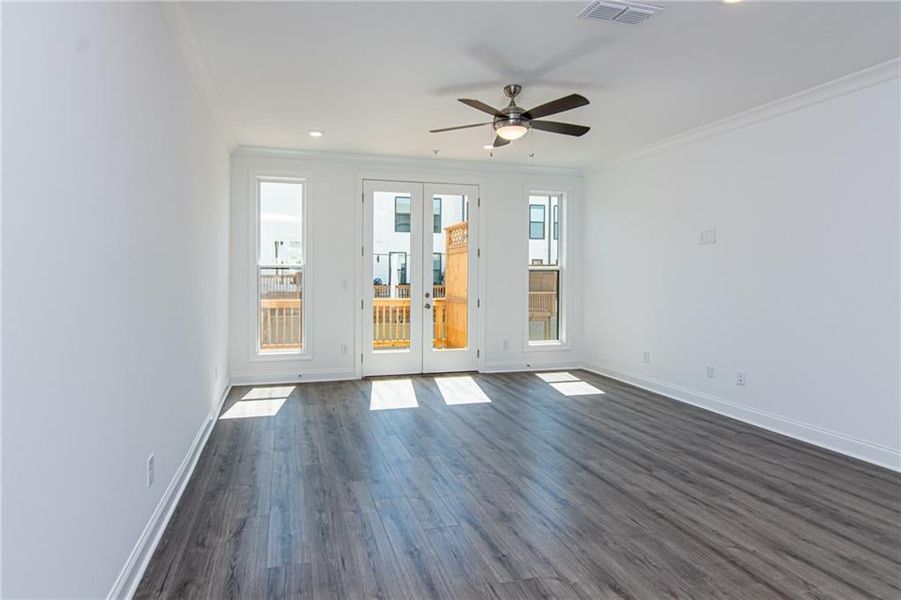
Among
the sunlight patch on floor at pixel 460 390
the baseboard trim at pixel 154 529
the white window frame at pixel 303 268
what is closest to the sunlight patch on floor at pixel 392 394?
the sunlight patch on floor at pixel 460 390

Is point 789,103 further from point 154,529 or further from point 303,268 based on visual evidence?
point 154,529

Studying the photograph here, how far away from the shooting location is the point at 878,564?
7.48ft

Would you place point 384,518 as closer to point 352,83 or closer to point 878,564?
point 878,564

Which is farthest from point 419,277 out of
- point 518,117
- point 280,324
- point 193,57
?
point 193,57

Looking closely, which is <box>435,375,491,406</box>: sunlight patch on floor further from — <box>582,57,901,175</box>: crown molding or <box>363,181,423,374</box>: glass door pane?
<box>582,57,901,175</box>: crown molding

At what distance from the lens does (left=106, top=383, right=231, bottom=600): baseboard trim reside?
196 cm

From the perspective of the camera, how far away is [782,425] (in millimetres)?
4234

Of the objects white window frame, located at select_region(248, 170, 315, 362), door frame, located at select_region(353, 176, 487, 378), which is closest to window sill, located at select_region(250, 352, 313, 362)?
white window frame, located at select_region(248, 170, 315, 362)

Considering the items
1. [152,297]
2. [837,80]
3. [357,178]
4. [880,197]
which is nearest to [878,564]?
[880,197]

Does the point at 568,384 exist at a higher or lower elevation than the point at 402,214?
lower

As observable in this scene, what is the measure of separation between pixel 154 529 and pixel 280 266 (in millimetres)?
4027

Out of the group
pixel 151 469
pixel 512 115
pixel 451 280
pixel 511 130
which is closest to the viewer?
pixel 151 469

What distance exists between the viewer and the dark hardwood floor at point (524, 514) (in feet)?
7.02

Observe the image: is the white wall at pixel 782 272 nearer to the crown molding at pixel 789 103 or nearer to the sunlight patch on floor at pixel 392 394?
the crown molding at pixel 789 103
